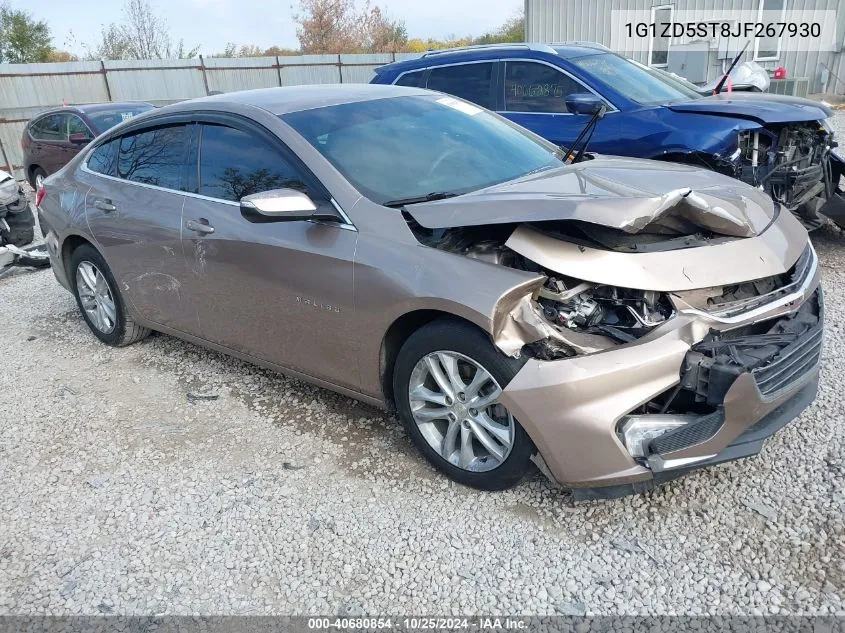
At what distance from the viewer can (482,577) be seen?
8.20 feet

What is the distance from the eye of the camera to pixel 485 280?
2.61 meters

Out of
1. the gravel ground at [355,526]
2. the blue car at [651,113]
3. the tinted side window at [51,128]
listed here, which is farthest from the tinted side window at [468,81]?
the tinted side window at [51,128]

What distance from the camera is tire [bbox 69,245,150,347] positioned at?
182 inches

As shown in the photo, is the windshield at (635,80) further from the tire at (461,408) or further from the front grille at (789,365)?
the tire at (461,408)

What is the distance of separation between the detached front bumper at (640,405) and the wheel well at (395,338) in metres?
0.56

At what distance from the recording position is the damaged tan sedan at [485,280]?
2.49 metres

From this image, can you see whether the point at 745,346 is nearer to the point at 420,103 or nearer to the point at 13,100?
the point at 420,103

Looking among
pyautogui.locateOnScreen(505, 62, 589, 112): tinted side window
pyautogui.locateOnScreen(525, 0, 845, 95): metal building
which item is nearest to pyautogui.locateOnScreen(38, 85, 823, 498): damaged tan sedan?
pyautogui.locateOnScreen(505, 62, 589, 112): tinted side window

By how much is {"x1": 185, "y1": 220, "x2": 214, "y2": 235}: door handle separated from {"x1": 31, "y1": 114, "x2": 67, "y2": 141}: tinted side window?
8.96 meters

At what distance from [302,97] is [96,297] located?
88.9 inches

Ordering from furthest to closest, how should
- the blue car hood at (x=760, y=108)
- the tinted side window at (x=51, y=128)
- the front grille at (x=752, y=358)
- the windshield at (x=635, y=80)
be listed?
the tinted side window at (x=51, y=128) → the windshield at (x=635, y=80) → the blue car hood at (x=760, y=108) → the front grille at (x=752, y=358)

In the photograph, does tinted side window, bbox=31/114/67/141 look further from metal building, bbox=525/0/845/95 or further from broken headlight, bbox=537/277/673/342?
Answer: metal building, bbox=525/0/845/95

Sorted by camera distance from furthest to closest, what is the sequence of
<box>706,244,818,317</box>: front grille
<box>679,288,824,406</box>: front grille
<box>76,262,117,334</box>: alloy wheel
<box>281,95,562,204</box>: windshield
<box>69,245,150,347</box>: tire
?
<box>76,262,117,334</box>: alloy wheel < <box>69,245,150,347</box>: tire < <box>281,95,562,204</box>: windshield < <box>706,244,818,317</box>: front grille < <box>679,288,824,406</box>: front grille

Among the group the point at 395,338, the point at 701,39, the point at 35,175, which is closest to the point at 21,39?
the point at 35,175
